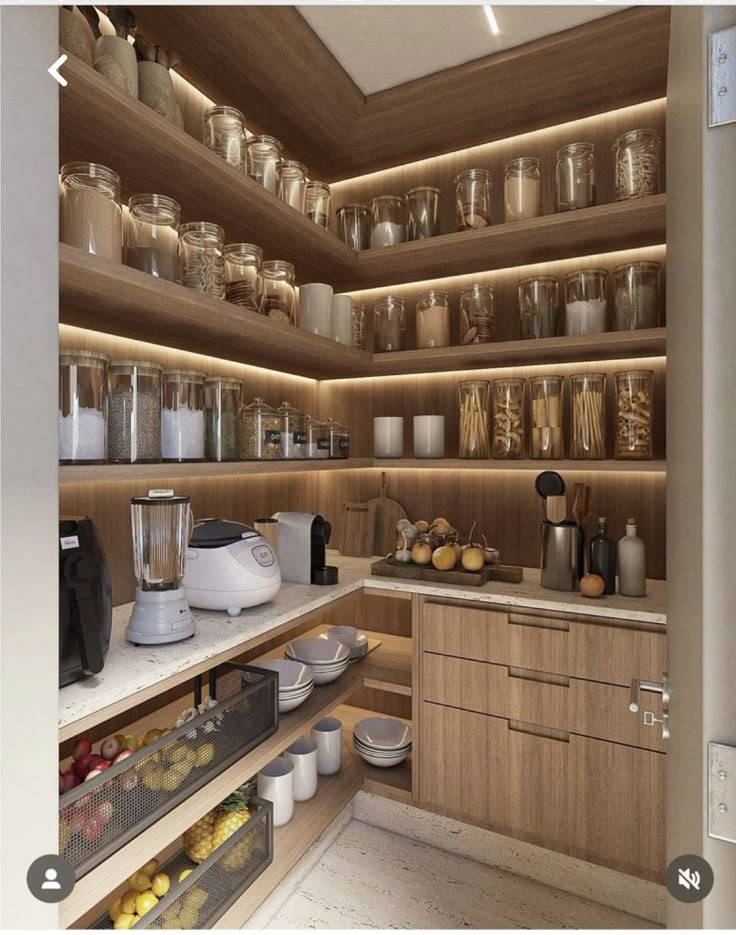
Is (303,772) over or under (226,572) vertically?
under

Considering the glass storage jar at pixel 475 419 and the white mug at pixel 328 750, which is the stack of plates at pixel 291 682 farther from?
the glass storage jar at pixel 475 419

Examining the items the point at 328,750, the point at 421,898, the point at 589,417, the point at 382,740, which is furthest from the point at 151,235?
the point at 421,898

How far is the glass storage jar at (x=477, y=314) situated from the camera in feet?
7.22

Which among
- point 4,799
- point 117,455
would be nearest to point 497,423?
point 117,455

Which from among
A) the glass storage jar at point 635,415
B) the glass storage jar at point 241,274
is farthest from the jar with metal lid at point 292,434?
the glass storage jar at point 635,415

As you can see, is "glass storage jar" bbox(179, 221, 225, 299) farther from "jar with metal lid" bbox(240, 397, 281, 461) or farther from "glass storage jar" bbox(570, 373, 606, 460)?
"glass storage jar" bbox(570, 373, 606, 460)

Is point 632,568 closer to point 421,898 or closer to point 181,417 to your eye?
point 421,898

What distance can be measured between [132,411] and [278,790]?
4.35ft

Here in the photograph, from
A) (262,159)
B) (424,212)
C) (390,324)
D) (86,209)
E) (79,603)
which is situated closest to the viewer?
(79,603)

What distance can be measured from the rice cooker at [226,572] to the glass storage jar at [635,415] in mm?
1326

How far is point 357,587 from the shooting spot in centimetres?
206

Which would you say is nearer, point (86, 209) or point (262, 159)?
point (86, 209)

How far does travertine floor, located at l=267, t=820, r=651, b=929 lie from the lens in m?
1.65

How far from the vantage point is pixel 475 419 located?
2219 millimetres
